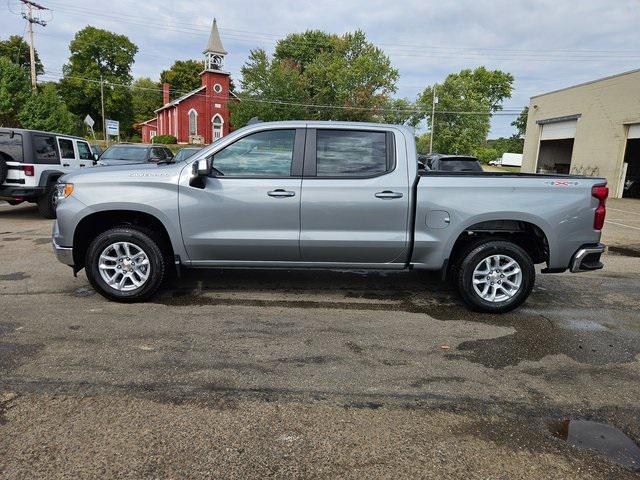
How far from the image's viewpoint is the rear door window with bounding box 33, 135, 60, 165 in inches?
410

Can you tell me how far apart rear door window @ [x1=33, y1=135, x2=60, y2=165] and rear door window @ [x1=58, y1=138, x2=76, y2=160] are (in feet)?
0.85

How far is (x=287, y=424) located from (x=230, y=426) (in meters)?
0.35

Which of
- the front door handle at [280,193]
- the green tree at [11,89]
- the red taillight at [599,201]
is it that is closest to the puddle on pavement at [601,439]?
the red taillight at [599,201]

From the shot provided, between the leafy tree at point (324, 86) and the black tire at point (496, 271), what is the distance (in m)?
45.5

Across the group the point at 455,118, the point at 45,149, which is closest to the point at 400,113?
the point at 455,118

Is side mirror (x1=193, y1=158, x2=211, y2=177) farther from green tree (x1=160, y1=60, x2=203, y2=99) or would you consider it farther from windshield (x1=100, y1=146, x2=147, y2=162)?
green tree (x1=160, y1=60, x2=203, y2=99)

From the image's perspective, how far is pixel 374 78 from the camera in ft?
184

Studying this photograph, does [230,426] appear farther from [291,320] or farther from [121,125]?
[121,125]

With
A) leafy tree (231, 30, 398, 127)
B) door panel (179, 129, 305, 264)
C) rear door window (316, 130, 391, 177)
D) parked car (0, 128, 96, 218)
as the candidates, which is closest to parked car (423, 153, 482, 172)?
rear door window (316, 130, 391, 177)

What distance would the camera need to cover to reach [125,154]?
15172 millimetres

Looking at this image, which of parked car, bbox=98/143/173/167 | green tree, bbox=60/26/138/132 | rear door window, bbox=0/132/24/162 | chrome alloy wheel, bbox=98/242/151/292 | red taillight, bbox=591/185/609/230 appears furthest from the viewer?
green tree, bbox=60/26/138/132

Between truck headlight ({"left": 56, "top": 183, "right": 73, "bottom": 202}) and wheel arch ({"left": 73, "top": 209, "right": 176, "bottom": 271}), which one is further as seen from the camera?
wheel arch ({"left": 73, "top": 209, "right": 176, "bottom": 271})

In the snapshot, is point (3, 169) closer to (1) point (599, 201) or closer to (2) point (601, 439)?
(1) point (599, 201)

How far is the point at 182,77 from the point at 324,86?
100 feet
